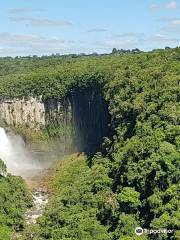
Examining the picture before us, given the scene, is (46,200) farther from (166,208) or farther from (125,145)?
(166,208)

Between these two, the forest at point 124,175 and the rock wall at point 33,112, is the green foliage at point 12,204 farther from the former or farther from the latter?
the rock wall at point 33,112

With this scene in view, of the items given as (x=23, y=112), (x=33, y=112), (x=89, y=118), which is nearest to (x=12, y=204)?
(x=89, y=118)

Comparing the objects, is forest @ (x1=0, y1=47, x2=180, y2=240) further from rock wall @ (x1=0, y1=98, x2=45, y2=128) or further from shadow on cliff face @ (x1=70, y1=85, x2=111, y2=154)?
rock wall @ (x1=0, y1=98, x2=45, y2=128)

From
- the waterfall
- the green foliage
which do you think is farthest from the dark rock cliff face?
the green foliage

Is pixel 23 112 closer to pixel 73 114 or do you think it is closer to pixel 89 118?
pixel 73 114

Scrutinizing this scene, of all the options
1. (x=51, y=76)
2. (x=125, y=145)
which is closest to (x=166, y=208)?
(x=125, y=145)

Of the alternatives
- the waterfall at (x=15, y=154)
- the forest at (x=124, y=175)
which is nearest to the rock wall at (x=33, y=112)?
the waterfall at (x=15, y=154)
